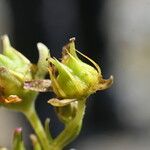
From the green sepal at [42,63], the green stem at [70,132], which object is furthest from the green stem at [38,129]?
the green sepal at [42,63]

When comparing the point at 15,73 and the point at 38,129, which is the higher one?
the point at 15,73

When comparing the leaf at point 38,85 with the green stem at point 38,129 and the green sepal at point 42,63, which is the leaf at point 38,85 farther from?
the green stem at point 38,129

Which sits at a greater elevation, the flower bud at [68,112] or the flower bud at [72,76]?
the flower bud at [72,76]

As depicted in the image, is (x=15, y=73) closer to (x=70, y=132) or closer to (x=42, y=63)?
(x=42, y=63)

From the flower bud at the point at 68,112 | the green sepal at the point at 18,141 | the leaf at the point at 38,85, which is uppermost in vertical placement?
the leaf at the point at 38,85

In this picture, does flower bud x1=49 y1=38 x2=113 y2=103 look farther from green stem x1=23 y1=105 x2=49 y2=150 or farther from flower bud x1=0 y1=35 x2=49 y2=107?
green stem x1=23 y1=105 x2=49 y2=150

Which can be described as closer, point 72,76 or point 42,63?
point 72,76

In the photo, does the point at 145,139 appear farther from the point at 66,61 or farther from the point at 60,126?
the point at 66,61

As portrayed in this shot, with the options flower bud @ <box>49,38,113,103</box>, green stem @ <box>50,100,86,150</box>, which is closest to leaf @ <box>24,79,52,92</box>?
flower bud @ <box>49,38,113,103</box>

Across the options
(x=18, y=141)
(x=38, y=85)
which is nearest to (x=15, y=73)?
(x=38, y=85)
